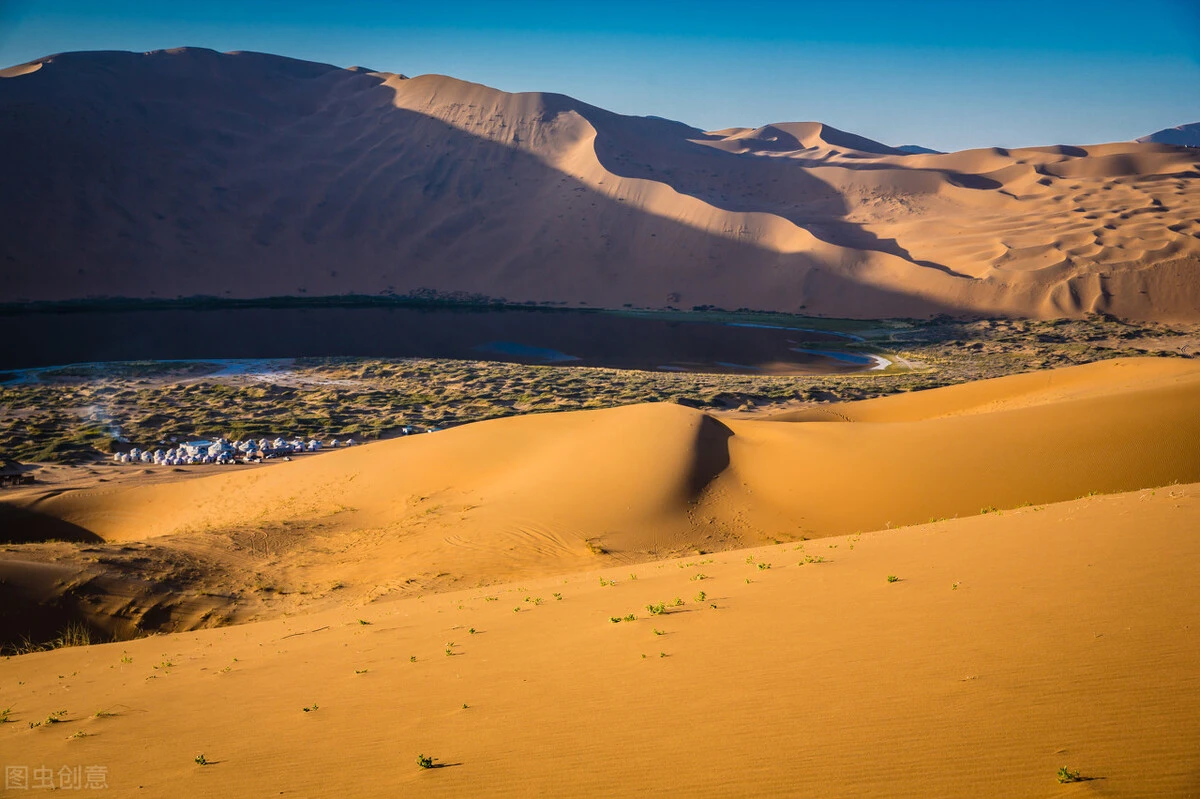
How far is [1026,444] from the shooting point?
14.4 meters

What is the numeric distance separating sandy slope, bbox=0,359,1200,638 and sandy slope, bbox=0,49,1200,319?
131 feet

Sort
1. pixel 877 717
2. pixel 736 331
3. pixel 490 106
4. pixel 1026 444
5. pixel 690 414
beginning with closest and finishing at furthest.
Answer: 1. pixel 877 717
2. pixel 1026 444
3. pixel 690 414
4. pixel 736 331
5. pixel 490 106

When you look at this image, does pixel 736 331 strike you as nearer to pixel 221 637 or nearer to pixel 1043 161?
pixel 221 637

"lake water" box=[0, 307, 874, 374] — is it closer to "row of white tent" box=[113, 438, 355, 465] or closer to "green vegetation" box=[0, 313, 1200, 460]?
"green vegetation" box=[0, 313, 1200, 460]

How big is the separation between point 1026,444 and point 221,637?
13.3 metres

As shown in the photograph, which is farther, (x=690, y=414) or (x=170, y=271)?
(x=170, y=271)

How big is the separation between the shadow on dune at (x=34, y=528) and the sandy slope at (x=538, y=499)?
5cm

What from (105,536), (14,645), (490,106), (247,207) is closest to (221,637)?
(14,645)

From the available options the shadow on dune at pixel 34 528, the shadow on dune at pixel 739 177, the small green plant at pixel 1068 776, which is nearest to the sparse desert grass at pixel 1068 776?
the small green plant at pixel 1068 776

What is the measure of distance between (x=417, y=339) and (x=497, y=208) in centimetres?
3057

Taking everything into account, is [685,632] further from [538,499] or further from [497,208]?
[497,208]

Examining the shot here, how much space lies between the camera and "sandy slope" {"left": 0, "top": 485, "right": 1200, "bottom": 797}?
12.9 feet

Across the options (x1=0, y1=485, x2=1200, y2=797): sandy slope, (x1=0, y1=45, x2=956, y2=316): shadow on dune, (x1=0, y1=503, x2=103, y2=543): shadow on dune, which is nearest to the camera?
(x1=0, y1=485, x2=1200, y2=797): sandy slope

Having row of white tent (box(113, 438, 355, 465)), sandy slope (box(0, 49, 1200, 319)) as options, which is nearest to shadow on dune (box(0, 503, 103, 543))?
row of white tent (box(113, 438, 355, 465))
